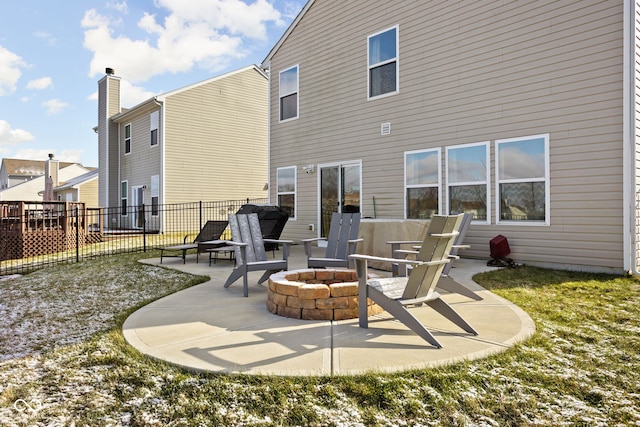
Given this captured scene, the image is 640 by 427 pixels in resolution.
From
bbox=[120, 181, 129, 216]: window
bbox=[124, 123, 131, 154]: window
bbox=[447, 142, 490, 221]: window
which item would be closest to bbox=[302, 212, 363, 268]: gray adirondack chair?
bbox=[447, 142, 490, 221]: window

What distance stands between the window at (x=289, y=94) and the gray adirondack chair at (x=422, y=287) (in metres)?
8.73

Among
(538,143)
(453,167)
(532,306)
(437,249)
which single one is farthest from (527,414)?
(453,167)

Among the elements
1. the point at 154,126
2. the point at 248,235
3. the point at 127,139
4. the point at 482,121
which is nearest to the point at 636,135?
the point at 482,121

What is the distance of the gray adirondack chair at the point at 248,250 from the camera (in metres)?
5.09

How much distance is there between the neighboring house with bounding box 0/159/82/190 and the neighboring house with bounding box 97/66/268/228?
31.3m

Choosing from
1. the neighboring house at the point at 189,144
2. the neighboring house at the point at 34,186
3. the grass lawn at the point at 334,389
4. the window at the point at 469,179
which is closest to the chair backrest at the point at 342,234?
the grass lawn at the point at 334,389

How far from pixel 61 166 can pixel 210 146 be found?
29359 mm

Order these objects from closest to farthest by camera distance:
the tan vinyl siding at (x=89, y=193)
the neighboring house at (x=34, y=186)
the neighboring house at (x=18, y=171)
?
the tan vinyl siding at (x=89, y=193)
the neighboring house at (x=34, y=186)
the neighboring house at (x=18, y=171)

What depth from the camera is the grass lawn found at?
83.4 inches

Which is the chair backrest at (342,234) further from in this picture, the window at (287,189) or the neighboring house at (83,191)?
the neighboring house at (83,191)

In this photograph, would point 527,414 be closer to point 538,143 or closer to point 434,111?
point 538,143

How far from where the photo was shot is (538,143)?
6.92m

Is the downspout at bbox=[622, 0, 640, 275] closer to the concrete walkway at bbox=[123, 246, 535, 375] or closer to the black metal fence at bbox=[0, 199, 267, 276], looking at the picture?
the concrete walkway at bbox=[123, 246, 535, 375]

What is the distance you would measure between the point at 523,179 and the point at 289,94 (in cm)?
712
